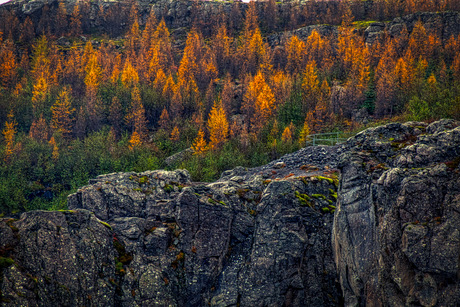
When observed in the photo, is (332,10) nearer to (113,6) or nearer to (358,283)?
(113,6)

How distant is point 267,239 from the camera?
24234 mm

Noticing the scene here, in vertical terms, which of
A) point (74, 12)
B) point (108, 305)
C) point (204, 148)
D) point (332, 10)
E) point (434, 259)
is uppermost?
point (74, 12)

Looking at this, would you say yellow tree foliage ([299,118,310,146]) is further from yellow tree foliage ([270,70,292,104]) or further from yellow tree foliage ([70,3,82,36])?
yellow tree foliage ([70,3,82,36])

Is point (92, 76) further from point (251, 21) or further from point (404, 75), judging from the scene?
point (404, 75)

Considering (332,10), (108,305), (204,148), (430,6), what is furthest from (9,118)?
(430,6)

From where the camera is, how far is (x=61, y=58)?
12575 cm

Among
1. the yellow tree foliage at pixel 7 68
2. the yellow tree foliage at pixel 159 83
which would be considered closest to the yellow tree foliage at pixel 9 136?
the yellow tree foliage at pixel 7 68

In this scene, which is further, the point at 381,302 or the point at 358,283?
the point at 358,283

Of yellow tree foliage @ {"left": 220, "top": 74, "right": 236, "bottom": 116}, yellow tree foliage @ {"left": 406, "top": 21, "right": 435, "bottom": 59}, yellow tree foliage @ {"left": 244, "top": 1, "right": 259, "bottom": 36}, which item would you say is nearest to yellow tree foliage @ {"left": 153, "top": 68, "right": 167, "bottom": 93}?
yellow tree foliage @ {"left": 220, "top": 74, "right": 236, "bottom": 116}

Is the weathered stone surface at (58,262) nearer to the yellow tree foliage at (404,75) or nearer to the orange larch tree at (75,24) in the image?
the yellow tree foliage at (404,75)

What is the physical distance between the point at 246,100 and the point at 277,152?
3330 cm

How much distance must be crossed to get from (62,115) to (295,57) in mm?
82358

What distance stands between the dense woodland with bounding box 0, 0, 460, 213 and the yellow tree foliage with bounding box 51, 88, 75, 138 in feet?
1.01

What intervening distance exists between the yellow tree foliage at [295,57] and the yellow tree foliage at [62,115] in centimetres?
7485
